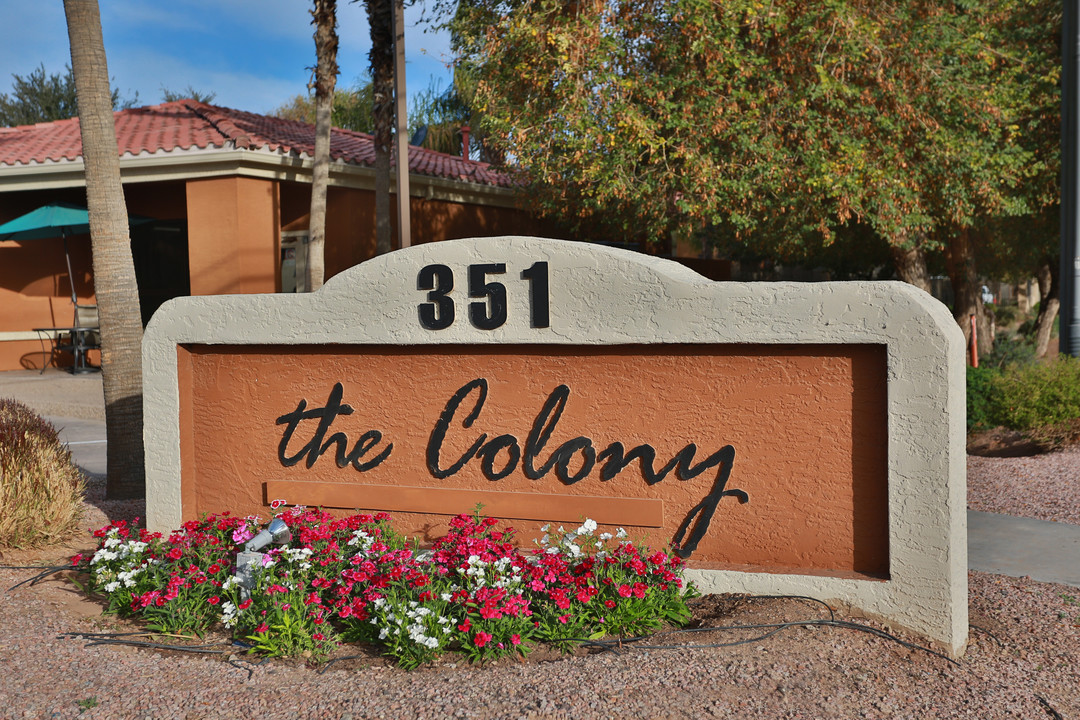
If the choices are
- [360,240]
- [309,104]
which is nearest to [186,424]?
[360,240]

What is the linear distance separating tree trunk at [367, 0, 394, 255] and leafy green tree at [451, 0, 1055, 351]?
4.58ft

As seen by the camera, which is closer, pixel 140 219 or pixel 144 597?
pixel 144 597

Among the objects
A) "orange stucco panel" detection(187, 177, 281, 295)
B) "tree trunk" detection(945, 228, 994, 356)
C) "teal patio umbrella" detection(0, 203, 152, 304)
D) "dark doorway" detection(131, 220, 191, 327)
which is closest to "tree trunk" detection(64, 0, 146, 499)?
"orange stucco panel" detection(187, 177, 281, 295)

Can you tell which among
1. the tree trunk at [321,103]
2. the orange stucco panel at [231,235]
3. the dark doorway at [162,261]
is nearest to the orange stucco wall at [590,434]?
the tree trunk at [321,103]

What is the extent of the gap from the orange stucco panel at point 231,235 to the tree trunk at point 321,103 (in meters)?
1.90

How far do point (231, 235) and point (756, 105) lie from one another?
28.8 ft

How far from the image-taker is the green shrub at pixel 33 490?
6121 millimetres

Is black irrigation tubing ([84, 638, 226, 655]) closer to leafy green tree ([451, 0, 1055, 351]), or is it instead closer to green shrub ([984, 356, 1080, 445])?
green shrub ([984, 356, 1080, 445])

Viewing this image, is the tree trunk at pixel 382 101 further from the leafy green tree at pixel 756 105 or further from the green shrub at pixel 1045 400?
the green shrub at pixel 1045 400

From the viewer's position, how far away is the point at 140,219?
1697cm

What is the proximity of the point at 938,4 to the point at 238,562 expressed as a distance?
45.2 ft

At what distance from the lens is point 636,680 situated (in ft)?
12.9

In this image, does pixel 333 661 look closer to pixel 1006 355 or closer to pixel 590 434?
pixel 590 434

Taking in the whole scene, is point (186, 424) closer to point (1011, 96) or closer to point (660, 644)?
point (660, 644)
